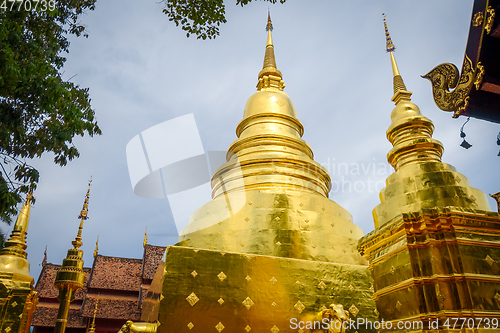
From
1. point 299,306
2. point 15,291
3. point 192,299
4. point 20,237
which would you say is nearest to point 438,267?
point 299,306

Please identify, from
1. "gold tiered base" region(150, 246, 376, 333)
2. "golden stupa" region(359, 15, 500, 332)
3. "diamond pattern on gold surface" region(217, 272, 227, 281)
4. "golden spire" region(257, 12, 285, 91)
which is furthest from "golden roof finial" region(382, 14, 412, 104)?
"diamond pattern on gold surface" region(217, 272, 227, 281)

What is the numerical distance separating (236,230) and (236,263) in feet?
4.32

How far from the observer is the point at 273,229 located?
5953mm

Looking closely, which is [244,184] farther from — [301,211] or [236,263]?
[236,263]

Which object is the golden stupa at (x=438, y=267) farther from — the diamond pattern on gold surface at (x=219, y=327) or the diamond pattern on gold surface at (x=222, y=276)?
the diamond pattern on gold surface at (x=219, y=327)

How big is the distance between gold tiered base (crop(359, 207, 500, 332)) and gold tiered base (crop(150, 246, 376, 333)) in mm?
1514

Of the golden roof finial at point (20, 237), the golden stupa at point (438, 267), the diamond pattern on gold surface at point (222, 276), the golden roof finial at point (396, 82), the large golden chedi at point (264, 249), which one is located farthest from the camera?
the golden roof finial at point (20, 237)

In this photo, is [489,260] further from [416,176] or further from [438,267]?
[416,176]

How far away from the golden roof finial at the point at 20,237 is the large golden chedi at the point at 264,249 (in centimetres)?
321

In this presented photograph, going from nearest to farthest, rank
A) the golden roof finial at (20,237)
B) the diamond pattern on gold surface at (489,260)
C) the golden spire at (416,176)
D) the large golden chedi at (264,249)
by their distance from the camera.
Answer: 1. the diamond pattern on gold surface at (489,260)
2. the large golden chedi at (264,249)
3. the golden spire at (416,176)
4. the golden roof finial at (20,237)

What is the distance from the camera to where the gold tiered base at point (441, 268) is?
2949mm

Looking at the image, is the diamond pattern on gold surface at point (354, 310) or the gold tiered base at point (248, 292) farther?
the diamond pattern on gold surface at point (354, 310)

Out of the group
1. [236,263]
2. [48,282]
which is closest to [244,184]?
[236,263]

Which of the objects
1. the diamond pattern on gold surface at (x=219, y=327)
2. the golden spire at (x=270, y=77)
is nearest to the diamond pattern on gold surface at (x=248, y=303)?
the diamond pattern on gold surface at (x=219, y=327)
